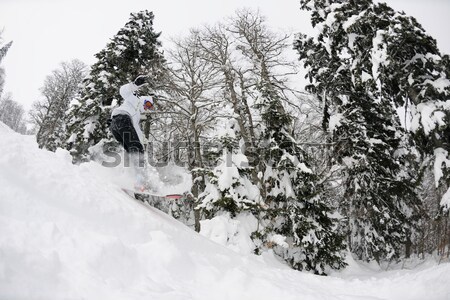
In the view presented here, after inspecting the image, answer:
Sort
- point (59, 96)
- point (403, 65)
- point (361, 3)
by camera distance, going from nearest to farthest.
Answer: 1. point (403, 65)
2. point (361, 3)
3. point (59, 96)

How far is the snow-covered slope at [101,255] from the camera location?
2189 mm

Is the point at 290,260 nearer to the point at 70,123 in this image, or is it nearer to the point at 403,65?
the point at 403,65

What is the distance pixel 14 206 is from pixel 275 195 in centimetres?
834

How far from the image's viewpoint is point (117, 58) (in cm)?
1480

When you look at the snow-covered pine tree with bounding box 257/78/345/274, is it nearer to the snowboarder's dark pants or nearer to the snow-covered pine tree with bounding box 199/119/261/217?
the snow-covered pine tree with bounding box 199/119/261/217

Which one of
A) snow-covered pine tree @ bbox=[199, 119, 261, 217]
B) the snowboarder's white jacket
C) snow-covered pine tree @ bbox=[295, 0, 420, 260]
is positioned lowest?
snow-covered pine tree @ bbox=[199, 119, 261, 217]

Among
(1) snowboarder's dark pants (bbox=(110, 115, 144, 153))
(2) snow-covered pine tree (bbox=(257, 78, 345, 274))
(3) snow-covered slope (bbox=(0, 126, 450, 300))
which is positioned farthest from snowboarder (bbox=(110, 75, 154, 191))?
(2) snow-covered pine tree (bbox=(257, 78, 345, 274))

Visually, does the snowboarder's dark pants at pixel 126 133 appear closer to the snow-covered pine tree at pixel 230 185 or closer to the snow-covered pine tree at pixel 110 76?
the snow-covered pine tree at pixel 230 185

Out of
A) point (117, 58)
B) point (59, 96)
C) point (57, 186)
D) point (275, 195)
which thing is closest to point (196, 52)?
point (117, 58)

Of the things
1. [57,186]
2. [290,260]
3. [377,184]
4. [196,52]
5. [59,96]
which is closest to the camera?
[57,186]

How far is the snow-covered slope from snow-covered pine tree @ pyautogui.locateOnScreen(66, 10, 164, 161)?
32.2 feet

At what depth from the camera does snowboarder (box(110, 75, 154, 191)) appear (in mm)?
5789

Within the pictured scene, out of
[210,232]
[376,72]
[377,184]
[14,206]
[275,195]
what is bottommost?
[210,232]

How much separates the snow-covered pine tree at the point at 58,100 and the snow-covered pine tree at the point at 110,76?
38.6 ft
